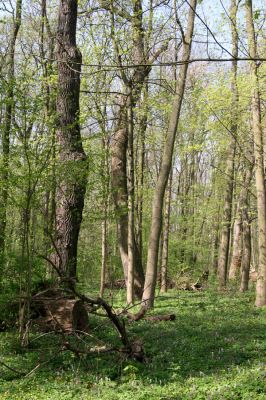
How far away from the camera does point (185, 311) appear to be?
11594 millimetres

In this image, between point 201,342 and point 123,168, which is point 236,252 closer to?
point 123,168

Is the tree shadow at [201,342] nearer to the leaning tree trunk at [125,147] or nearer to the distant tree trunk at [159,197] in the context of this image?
the distant tree trunk at [159,197]

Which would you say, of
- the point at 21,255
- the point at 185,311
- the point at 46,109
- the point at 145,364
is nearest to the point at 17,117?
the point at 46,109

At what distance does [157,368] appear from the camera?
6.13 metres

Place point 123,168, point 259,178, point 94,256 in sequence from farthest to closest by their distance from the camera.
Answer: point 94,256, point 123,168, point 259,178

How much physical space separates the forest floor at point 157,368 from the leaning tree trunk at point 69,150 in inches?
82.2

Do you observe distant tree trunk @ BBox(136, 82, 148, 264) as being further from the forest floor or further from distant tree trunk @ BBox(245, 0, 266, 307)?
the forest floor

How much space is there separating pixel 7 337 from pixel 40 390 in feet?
8.60

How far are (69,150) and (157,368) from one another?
17.1ft

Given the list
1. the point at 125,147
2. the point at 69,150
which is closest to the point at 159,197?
the point at 69,150

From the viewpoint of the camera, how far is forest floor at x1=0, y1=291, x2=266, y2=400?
5105 millimetres

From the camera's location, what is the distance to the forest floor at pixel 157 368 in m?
5.11

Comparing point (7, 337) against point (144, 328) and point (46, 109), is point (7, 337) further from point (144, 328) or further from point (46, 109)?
point (46, 109)

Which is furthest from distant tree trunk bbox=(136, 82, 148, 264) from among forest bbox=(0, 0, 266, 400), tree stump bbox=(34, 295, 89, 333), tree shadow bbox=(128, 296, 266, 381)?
tree stump bbox=(34, 295, 89, 333)
